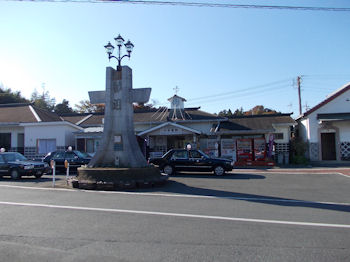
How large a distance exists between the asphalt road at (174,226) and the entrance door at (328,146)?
15.8 metres

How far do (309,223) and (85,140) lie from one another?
2230cm

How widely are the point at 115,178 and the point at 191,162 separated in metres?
5.88

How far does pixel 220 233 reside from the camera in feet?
17.4

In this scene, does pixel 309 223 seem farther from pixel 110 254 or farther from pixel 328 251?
pixel 110 254

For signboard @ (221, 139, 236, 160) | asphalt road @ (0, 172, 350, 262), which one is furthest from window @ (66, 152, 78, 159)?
signboard @ (221, 139, 236, 160)

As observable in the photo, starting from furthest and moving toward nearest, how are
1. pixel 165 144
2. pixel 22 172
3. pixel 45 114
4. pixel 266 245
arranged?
pixel 45 114 → pixel 165 144 → pixel 22 172 → pixel 266 245

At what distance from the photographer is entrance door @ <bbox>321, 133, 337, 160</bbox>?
78.9 ft

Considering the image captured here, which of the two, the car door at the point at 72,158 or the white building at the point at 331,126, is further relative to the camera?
the white building at the point at 331,126

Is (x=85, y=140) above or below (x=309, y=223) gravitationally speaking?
above

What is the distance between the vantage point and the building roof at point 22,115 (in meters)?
25.4

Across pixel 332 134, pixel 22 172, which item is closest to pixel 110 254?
pixel 22 172

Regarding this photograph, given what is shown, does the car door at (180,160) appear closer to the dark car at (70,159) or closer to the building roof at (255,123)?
the dark car at (70,159)

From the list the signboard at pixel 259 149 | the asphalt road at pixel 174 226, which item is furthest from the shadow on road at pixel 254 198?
the signboard at pixel 259 149

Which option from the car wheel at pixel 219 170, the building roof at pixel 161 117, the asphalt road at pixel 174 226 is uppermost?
the building roof at pixel 161 117
